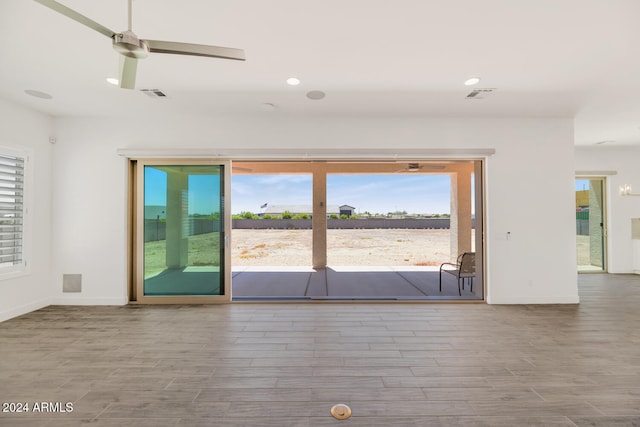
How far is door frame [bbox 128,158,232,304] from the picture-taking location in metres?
4.05

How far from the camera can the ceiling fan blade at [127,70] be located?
1798 mm

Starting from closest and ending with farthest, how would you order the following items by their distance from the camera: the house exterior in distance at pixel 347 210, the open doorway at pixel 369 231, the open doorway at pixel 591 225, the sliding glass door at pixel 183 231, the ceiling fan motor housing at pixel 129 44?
the ceiling fan motor housing at pixel 129 44 < the sliding glass door at pixel 183 231 < the open doorway at pixel 369 231 < the open doorway at pixel 591 225 < the house exterior in distance at pixel 347 210

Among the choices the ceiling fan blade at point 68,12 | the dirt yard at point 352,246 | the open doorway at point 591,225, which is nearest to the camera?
the ceiling fan blade at point 68,12

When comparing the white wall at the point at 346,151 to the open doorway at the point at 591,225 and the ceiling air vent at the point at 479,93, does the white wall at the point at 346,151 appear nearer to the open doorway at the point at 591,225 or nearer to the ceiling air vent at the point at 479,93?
the ceiling air vent at the point at 479,93

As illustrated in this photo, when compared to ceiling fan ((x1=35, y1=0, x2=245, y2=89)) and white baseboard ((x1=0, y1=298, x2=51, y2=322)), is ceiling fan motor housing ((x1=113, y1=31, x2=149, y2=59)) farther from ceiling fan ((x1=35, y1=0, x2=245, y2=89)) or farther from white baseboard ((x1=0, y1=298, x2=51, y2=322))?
white baseboard ((x1=0, y1=298, x2=51, y2=322))

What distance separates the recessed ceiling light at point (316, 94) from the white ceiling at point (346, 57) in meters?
0.09

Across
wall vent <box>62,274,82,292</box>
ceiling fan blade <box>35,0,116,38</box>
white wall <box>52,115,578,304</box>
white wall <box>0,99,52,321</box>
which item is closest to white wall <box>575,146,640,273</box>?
white wall <box>52,115,578,304</box>

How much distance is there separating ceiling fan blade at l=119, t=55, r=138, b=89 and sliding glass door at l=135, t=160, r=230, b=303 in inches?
84.0

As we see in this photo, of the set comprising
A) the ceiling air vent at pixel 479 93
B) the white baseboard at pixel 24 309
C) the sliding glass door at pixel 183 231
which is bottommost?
the white baseboard at pixel 24 309

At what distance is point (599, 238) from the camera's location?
6285mm

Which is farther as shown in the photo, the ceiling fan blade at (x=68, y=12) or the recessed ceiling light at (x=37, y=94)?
the recessed ceiling light at (x=37, y=94)

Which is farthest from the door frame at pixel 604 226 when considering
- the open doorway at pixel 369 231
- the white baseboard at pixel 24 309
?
the white baseboard at pixel 24 309

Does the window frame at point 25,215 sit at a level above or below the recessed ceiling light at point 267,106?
below

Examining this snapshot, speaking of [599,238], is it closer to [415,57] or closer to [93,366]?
[415,57]
